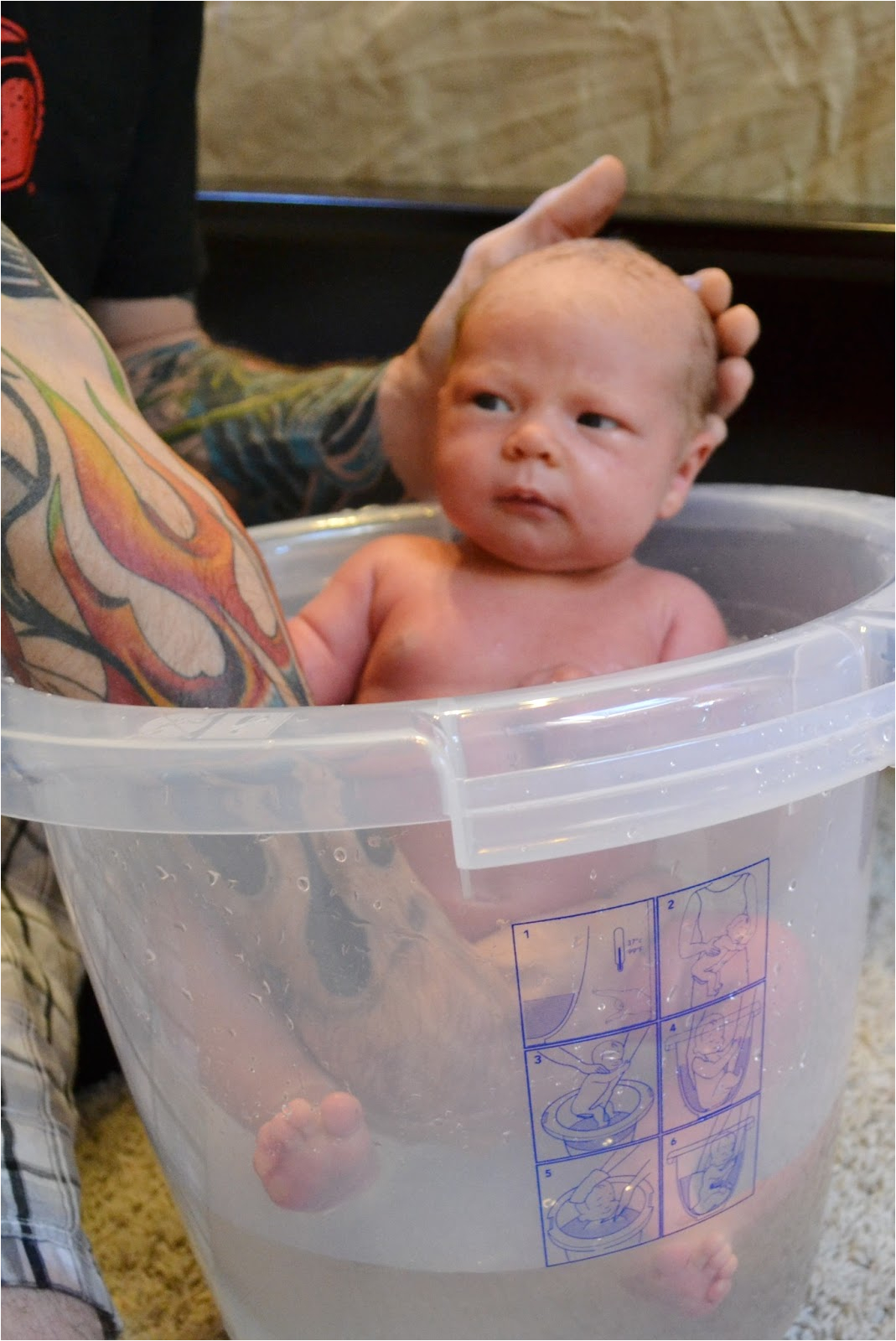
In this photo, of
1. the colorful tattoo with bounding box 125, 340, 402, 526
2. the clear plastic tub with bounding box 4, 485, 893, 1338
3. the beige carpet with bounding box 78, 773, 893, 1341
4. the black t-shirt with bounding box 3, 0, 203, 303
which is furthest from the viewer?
the colorful tattoo with bounding box 125, 340, 402, 526

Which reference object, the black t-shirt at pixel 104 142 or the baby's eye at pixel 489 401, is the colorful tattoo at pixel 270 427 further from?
the baby's eye at pixel 489 401

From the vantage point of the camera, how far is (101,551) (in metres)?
0.52

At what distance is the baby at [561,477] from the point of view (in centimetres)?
72

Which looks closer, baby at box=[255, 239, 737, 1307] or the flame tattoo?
the flame tattoo

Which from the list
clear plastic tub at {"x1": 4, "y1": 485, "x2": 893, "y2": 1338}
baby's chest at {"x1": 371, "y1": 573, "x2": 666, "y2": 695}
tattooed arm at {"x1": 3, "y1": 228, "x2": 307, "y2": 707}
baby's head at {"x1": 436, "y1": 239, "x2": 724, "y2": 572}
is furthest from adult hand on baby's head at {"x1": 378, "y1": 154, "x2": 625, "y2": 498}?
clear plastic tub at {"x1": 4, "y1": 485, "x2": 893, "y2": 1338}

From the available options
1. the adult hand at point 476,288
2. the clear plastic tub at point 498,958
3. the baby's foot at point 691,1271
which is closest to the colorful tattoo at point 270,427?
the adult hand at point 476,288

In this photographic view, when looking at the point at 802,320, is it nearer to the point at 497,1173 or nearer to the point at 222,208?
the point at 222,208

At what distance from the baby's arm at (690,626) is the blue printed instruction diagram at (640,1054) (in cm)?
27

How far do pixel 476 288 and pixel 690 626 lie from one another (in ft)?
0.95

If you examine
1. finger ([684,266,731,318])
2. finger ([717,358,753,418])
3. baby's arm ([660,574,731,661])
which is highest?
finger ([684,266,731,318])

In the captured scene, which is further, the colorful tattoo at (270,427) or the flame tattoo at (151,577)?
the colorful tattoo at (270,427)

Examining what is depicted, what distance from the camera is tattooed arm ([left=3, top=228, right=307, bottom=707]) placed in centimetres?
51

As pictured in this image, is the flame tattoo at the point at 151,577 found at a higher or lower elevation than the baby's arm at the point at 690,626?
higher

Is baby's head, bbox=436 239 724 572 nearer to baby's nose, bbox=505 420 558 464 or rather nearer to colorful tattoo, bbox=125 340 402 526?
baby's nose, bbox=505 420 558 464
